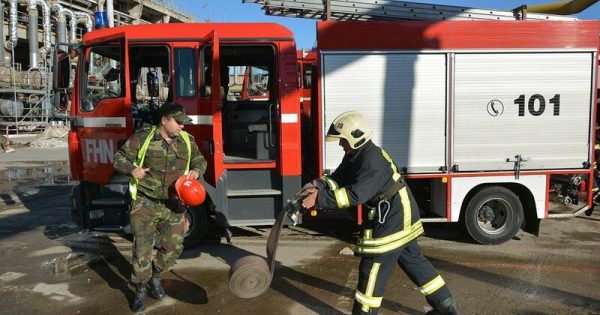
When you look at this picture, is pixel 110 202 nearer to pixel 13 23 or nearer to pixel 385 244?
pixel 385 244

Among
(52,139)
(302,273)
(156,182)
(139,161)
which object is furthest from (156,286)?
(52,139)

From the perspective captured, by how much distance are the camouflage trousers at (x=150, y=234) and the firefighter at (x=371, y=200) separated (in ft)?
5.38

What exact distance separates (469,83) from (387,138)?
1.17 metres

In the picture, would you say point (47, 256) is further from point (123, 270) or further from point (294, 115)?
point (294, 115)

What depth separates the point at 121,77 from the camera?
5.54 metres

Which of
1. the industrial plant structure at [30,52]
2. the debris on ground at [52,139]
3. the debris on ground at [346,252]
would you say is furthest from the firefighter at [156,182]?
the industrial plant structure at [30,52]

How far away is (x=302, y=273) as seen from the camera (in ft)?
16.4

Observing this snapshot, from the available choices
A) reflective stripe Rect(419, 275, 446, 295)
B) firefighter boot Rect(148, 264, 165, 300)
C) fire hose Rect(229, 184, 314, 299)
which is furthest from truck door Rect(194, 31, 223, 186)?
reflective stripe Rect(419, 275, 446, 295)

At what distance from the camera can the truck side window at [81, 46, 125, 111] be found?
568cm

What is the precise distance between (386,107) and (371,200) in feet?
8.42

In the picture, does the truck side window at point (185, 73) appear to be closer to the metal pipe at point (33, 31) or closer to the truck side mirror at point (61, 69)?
the truck side mirror at point (61, 69)

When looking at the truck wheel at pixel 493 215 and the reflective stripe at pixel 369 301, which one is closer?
the reflective stripe at pixel 369 301

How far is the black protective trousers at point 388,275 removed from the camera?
317 centimetres

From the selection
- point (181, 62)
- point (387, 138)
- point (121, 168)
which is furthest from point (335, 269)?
point (181, 62)
